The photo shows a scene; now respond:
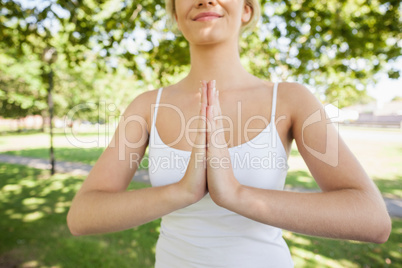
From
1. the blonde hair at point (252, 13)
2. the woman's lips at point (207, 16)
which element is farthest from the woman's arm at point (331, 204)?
the blonde hair at point (252, 13)

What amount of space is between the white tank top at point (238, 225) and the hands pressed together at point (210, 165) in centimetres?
26

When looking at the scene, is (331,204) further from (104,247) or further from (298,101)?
(104,247)

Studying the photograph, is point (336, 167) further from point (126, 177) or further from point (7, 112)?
point (7, 112)

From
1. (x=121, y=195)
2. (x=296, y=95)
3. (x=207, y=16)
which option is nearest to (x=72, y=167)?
(x=121, y=195)

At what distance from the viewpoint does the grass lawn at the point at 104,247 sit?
4211mm

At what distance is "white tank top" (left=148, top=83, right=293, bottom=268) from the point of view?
1.16 metres

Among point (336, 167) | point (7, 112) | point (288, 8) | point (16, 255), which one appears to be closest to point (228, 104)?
point (336, 167)

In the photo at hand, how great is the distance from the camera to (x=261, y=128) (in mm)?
1209

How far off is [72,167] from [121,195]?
11.8 m

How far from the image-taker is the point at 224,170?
0.92 meters

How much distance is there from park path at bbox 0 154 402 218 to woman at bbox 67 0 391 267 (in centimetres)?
651

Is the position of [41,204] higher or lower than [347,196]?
lower

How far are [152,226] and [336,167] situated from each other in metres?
5.11

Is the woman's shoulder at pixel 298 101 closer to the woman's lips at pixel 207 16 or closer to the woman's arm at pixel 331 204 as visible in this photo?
the woman's arm at pixel 331 204
